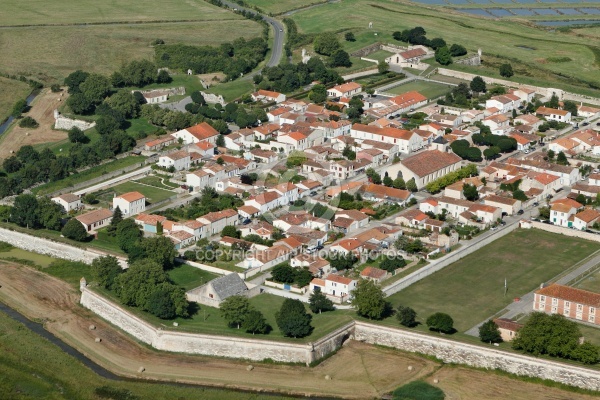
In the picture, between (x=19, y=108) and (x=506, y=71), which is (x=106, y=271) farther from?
(x=506, y=71)

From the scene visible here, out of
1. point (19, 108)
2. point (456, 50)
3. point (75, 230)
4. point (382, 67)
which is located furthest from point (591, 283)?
point (19, 108)

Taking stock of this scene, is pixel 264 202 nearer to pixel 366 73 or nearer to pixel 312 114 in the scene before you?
pixel 312 114

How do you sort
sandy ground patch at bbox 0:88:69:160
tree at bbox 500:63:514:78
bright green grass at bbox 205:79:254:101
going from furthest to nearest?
tree at bbox 500:63:514:78
bright green grass at bbox 205:79:254:101
sandy ground patch at bbox 0:88:69:160

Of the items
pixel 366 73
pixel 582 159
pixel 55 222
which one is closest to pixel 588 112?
pixel 582 159

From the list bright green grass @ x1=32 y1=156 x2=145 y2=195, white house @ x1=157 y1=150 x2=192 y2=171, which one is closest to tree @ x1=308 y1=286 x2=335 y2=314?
white house @ x1=157 y1=150 x2=192 y2=171

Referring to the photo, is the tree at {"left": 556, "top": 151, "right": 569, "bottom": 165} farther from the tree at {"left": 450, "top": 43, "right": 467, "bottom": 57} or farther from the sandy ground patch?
the sandy ground patch
